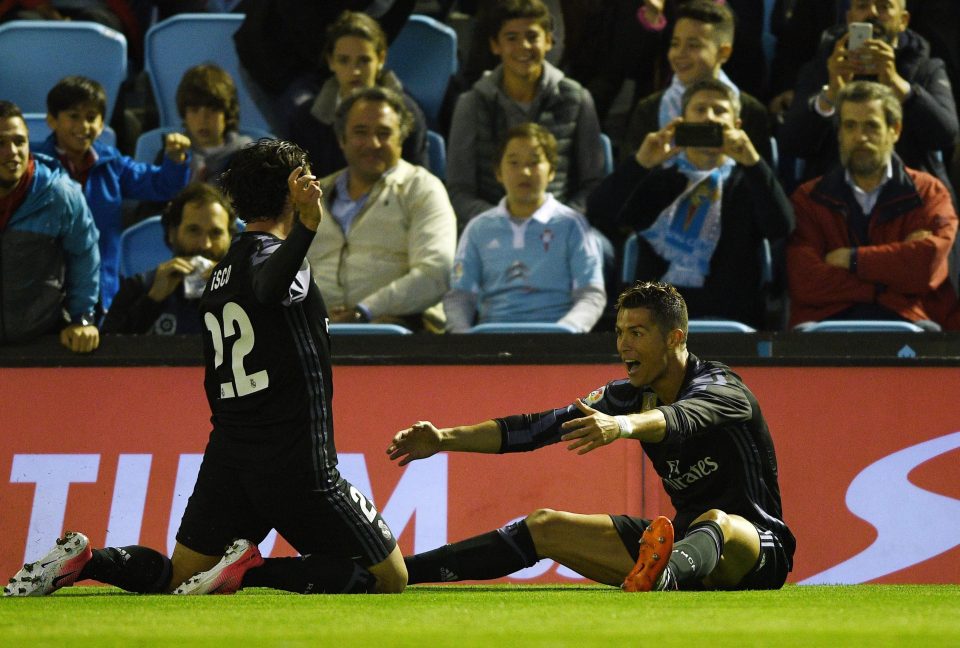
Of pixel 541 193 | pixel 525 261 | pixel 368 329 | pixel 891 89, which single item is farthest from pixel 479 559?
pixel 891 89

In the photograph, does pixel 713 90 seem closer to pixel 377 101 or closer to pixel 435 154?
pixel 377 101

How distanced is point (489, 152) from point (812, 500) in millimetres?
3000

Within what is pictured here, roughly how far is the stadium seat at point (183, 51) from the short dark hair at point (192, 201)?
1.88 m

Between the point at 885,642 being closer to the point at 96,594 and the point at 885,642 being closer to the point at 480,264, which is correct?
the point at 96,594

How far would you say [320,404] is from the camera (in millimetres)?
5309

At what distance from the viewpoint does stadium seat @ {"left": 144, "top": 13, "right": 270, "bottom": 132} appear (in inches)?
380

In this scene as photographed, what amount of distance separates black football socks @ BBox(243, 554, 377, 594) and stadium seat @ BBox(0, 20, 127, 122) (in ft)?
16.1

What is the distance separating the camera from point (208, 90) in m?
8.55

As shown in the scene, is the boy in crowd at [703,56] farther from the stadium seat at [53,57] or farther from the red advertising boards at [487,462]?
the stadium seat at [53,57]

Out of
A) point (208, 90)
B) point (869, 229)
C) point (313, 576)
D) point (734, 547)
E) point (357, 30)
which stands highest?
point (357, 30)

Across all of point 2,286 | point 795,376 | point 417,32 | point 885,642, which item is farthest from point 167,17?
point 885,642

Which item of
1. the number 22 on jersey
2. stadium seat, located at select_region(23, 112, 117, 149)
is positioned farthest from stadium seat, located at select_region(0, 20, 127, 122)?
the number 22 on jersey

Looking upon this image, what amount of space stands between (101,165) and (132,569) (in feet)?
11.4

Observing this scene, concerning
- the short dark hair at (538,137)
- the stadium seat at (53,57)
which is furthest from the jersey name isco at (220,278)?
the stadium seat at (53,57)
